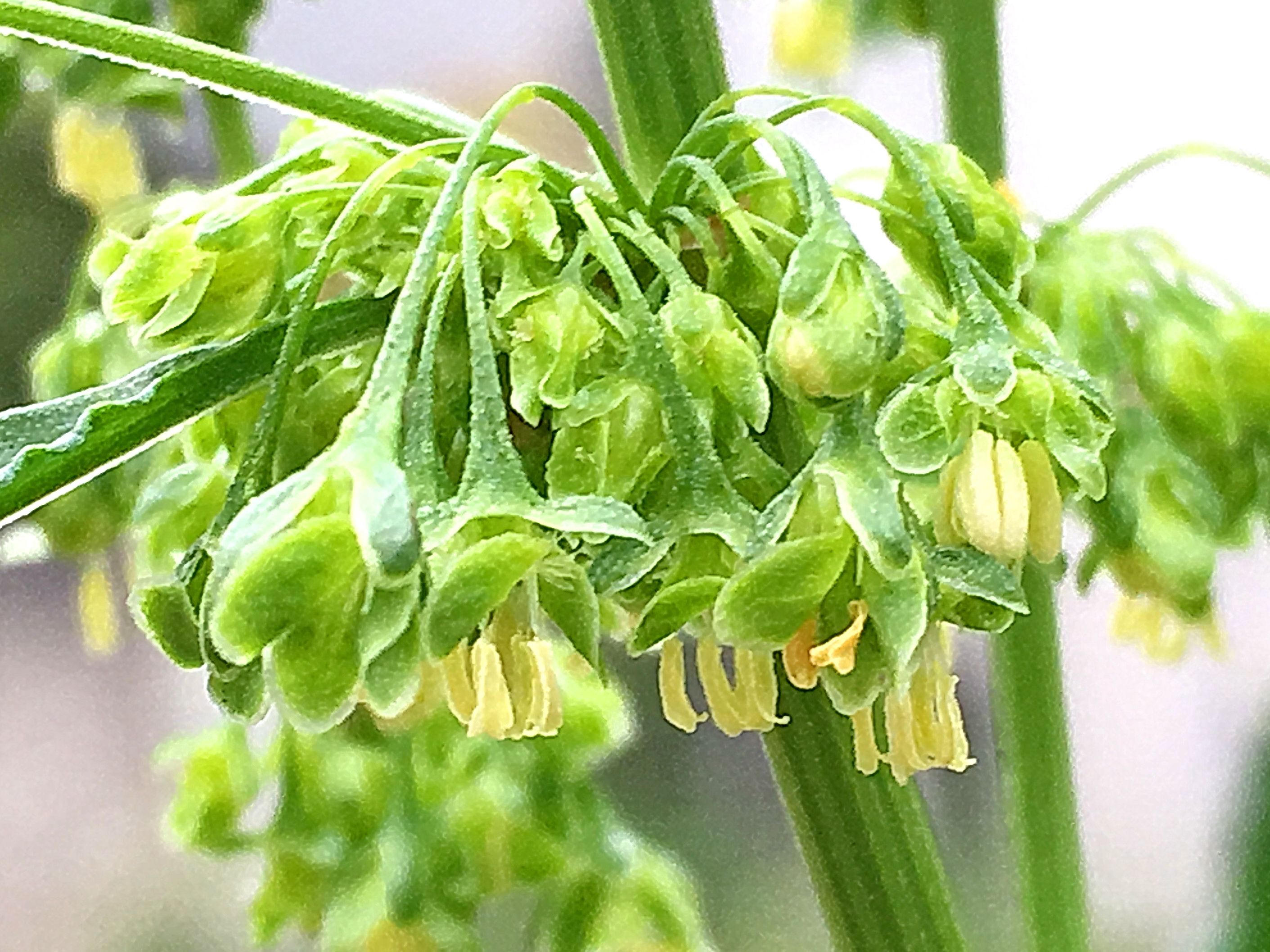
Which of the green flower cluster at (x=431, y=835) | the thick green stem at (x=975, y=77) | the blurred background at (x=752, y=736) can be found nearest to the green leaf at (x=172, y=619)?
the green flower cluster at (x=431, y=835)

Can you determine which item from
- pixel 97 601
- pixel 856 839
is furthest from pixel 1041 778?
pixel 97 601

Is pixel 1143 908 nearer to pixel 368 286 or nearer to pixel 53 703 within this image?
pixel 53 703

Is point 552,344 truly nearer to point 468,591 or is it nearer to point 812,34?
point 468,591

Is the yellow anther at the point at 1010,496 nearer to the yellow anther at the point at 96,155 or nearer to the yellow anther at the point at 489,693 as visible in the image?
the yellow anther at the point at 489,693

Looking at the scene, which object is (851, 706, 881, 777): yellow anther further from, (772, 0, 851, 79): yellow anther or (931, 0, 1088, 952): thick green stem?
(772, 0, 851, 79): yellow anther

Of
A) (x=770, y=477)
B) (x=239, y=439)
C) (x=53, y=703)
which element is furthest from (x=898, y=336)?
(x=53, y=703)

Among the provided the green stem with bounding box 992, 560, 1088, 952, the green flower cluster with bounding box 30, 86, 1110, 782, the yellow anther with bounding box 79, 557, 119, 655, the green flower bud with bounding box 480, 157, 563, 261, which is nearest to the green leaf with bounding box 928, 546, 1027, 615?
the green flower cluster with bounding box 30, 86, 1110, 782

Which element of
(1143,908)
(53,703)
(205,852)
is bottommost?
(1143,908)
